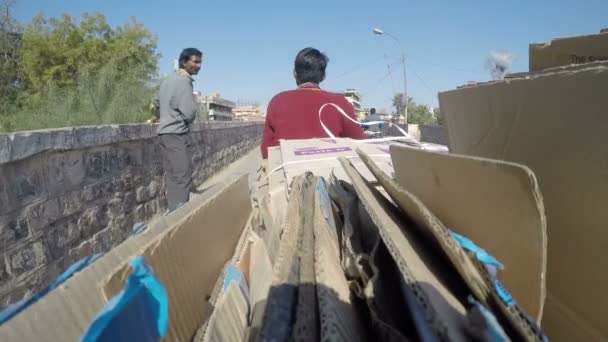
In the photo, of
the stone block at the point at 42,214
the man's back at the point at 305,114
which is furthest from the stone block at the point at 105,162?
the man's back at the point at 305,114

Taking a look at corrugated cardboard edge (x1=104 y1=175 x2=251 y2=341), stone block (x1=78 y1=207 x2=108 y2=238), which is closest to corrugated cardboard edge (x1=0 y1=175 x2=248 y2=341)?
corrugated cardboard edge (x1=104 y1=175 x2=251 y2=341)

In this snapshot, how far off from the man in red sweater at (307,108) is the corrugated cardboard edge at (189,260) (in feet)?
4.66

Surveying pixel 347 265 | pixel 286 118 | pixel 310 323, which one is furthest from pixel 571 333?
pixel 286 118

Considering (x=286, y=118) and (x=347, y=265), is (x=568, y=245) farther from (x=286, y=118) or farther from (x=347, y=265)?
(x=286, y=118)

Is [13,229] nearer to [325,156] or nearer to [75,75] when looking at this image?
[325,156]

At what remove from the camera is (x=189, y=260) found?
3.98 feet

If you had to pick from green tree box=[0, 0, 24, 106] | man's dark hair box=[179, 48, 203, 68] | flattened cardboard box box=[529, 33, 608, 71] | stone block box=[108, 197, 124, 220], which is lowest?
stone block box=[108, 197, 124, 220]

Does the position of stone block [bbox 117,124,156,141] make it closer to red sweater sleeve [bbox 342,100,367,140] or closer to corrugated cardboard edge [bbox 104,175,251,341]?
red sweater sleeve [bbox 342,100,367,140]

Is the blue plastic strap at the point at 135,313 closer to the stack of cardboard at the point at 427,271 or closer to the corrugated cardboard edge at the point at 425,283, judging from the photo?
the stack of cardboard at the point at 427,271

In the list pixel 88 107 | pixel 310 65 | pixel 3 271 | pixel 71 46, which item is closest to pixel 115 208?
pixel 3 271

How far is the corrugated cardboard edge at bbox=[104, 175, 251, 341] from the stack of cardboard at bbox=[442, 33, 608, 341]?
0.75 meters

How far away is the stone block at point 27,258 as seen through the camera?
94.3 inches

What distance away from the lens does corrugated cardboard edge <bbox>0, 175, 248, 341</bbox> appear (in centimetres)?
77

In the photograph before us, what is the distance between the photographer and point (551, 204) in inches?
40.9
